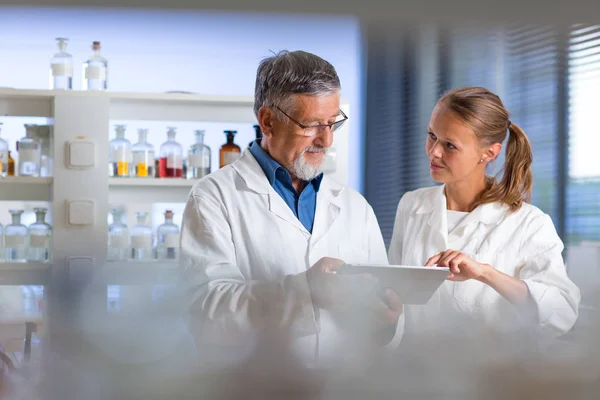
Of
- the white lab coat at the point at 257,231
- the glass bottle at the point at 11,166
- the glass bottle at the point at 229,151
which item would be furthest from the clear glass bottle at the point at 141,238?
the white lab coat at the point at 257,231

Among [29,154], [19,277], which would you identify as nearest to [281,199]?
[19,277]

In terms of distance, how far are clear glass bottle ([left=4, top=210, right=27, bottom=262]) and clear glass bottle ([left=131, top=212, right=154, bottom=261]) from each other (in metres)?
0.50

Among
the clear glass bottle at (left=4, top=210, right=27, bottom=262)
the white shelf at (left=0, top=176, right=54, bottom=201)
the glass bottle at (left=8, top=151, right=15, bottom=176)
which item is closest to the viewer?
the clear glass bottle at (left=4, top=210, right=27, bottom=262)

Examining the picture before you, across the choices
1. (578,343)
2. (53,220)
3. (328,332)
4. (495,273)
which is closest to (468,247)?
(495,273)

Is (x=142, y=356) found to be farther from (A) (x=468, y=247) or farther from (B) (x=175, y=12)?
(A) (x=468, y=247)

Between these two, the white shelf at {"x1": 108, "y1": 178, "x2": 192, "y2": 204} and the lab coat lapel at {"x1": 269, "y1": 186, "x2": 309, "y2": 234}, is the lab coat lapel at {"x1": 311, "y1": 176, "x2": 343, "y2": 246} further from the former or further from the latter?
the white shelf at {"x1": 108, "y1": 178, "x2": 192, "y2": 204}

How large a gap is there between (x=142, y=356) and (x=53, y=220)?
10.8 feet

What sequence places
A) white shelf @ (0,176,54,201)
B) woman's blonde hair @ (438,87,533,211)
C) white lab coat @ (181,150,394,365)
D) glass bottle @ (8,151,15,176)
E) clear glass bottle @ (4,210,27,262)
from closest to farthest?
white lab coat @ (181,150,394,365)
woman's blonde hair @ (438,87,533,211)
clear glass bottle @ (4,210,27,262)
glass bottle @ (8,151,15,176)
white shelf @ (0,176,54,201)

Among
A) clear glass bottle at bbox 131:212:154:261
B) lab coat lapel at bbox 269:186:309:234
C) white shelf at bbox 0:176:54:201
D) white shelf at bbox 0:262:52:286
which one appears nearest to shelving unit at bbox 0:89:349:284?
white shelf at bbox 0:176:54:201

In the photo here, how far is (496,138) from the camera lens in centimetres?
166

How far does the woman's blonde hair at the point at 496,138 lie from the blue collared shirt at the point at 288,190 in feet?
1.35

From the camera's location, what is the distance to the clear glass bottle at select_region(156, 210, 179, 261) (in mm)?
3264

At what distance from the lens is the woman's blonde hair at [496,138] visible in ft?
5.19

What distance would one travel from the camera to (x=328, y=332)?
0.31m
